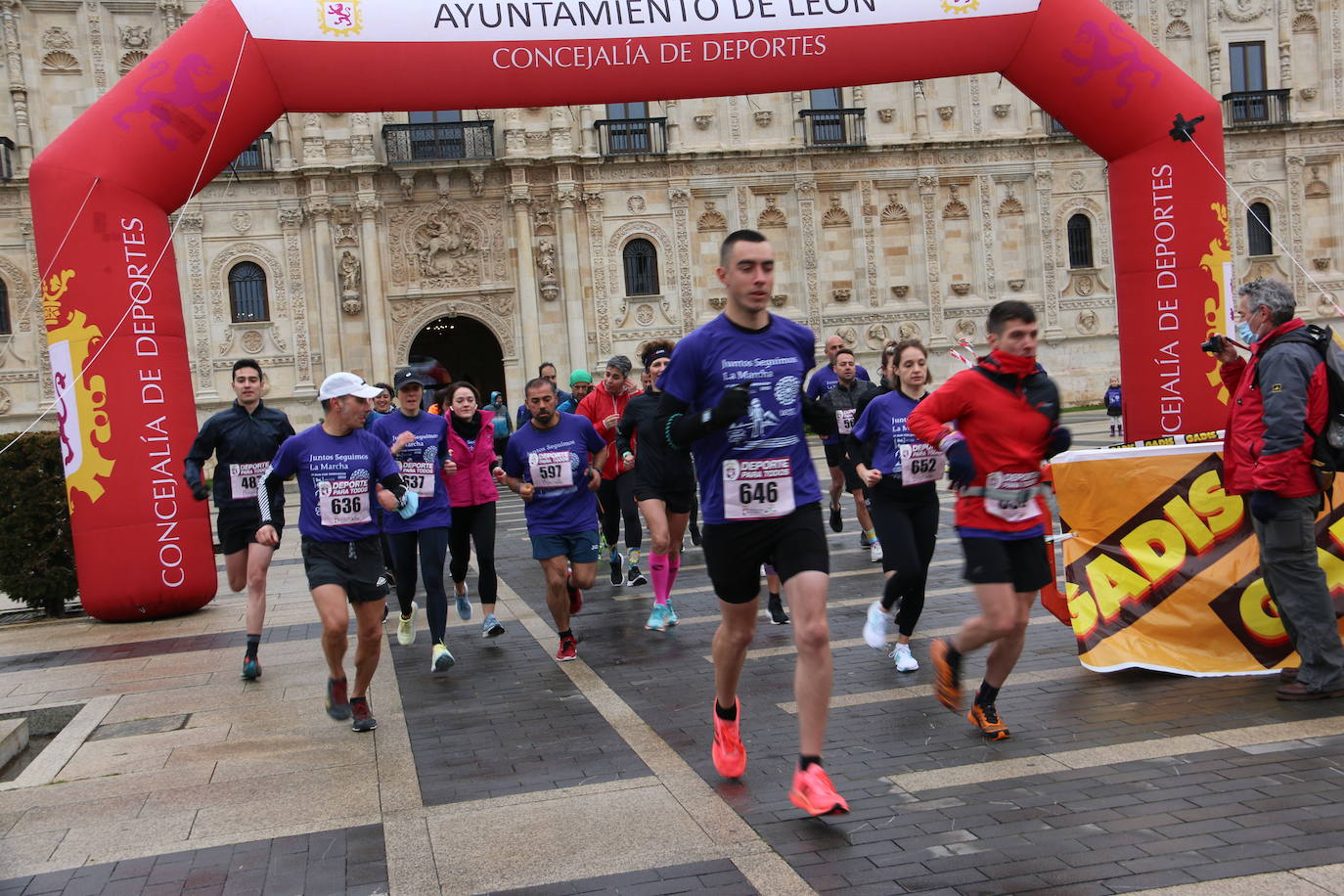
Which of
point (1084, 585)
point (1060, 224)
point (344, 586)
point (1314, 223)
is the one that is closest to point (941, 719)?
point (1084, 585)

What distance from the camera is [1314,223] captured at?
36.2 metres

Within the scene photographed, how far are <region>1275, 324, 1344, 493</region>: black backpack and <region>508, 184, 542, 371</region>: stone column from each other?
26.9m

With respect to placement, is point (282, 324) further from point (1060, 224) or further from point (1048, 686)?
point (1048, 686)

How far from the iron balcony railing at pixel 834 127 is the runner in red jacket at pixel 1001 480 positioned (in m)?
29.0

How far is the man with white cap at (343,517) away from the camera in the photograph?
263 inches

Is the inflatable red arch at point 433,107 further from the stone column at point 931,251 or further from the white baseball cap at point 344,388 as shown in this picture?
the stone column at point 931,251

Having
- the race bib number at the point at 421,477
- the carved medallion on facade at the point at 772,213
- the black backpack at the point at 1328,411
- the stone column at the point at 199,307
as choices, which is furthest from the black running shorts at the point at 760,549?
the carved medallion on facade at the point at 772,213

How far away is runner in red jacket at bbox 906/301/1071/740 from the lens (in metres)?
5.58

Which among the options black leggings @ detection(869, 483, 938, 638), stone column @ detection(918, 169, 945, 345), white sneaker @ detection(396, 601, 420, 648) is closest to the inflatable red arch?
white sneaker @ detection(396, 601, 420, 648)

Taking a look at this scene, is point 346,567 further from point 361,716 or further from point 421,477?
point 421,477

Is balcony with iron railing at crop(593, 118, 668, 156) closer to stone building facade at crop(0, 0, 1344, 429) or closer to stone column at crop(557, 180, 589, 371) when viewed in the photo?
stone building facade at crop(0, 0, 1344, 429)

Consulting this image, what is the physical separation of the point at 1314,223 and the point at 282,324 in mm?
29934

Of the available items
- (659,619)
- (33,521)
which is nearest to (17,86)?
(33,521)

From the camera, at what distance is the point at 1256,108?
3588 cm
